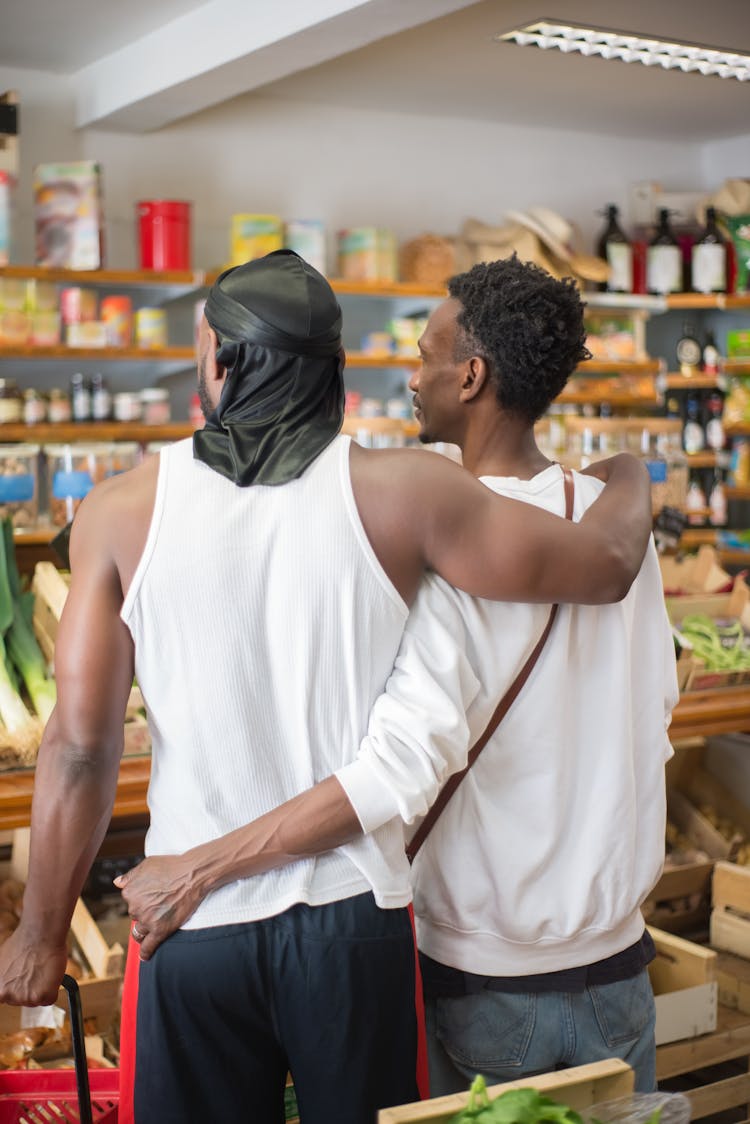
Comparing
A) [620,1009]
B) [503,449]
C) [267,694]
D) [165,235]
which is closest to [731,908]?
[620,1009]

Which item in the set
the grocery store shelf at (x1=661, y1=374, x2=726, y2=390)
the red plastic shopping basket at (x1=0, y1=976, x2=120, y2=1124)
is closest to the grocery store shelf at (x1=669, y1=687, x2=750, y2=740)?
the red plastic shopping basket at (x1=0, y1=976, x2=120, y2=1124)

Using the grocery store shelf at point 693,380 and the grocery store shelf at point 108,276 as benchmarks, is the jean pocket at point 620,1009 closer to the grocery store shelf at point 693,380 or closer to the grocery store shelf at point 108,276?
the grocery store shelf at point 108,276

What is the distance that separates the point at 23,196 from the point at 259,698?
4927mm

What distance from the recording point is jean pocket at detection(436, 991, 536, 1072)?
154 cm

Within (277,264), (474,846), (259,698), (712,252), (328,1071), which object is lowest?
(328,1071)

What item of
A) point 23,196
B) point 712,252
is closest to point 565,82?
point 712,252

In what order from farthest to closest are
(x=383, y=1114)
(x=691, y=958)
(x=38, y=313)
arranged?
(x=38, y=313) → (x=691, y=958) → (x=383, y=1114)

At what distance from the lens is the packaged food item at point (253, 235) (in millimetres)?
5348

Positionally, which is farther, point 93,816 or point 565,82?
point 565,82

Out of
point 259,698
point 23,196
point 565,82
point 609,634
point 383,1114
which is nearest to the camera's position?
point 383,1114

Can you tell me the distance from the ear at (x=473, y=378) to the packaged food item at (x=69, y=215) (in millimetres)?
3721

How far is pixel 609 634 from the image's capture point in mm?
1562

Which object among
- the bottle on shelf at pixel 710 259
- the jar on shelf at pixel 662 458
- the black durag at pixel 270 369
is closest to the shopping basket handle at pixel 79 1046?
the black durag at pixel 270 369

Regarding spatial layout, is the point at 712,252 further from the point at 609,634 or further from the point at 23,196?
the point at 609,634
